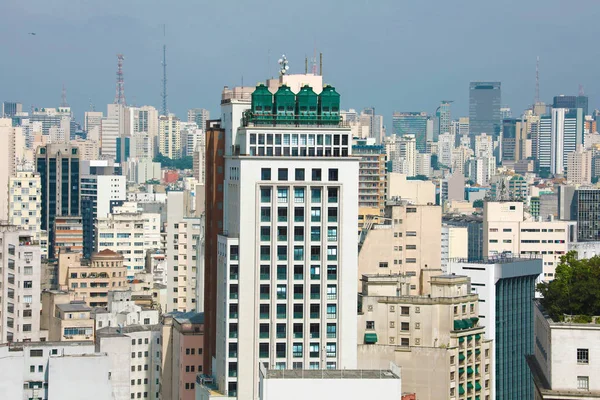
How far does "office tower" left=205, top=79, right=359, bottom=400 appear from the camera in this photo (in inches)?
1817

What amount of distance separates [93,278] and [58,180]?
57944 mm

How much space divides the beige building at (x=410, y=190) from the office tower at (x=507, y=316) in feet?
194

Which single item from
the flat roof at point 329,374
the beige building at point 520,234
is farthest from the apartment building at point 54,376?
the beige building at point 520,234

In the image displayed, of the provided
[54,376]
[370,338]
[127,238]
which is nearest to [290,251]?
[370,338]

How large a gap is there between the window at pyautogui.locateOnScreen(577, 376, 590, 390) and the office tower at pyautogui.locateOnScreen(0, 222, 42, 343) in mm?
29823

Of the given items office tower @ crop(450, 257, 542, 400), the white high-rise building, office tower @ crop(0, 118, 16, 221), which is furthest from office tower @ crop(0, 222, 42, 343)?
office tower @ crop(0, 118, 16, 221)

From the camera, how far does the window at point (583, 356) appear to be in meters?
33.8

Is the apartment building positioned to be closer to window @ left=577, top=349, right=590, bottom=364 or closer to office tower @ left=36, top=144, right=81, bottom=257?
window @ left=577, top=349, right=590, bottom=364

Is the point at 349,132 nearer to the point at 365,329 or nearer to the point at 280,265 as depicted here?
the point at 280,265

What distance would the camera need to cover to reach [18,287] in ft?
196

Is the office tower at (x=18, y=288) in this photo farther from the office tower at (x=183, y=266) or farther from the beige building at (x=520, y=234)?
the beige building at (x=520, y=234)

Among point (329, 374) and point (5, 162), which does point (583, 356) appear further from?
point (5, 162)

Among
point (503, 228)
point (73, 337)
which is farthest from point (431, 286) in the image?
point (503, 228)

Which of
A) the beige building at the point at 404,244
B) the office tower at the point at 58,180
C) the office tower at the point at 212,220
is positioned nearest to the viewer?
the office tower at the point at 212,220
